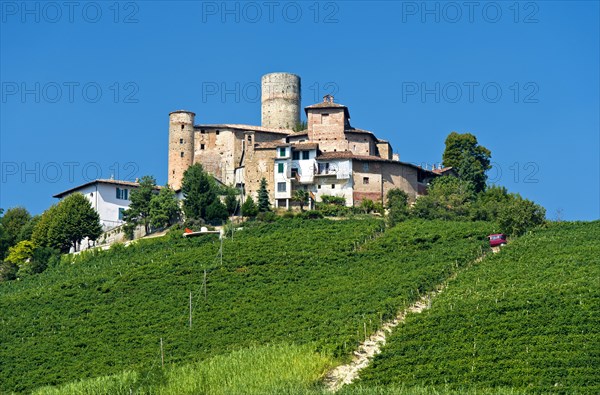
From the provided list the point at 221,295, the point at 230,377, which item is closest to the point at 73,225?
the point at 221,295

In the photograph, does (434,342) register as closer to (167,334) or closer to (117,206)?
(167,334)

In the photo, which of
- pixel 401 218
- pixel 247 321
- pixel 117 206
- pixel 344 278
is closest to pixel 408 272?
pixel 344 278

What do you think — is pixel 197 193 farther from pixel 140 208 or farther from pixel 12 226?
pixel 12 226

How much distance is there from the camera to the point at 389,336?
2044 inches

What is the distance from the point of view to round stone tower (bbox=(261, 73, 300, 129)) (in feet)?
319

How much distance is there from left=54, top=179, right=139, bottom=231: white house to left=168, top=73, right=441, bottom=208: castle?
365 cm

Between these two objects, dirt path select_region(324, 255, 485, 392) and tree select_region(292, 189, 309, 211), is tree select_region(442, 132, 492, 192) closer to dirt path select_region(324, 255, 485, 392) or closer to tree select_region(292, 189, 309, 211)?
tree select_region(292, 189, 309, 211)

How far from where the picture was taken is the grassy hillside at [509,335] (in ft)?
151

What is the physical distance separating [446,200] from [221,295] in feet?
72.3

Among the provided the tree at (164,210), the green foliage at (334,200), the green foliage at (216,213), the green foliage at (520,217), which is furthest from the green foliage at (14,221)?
the green foliage at (520,217)

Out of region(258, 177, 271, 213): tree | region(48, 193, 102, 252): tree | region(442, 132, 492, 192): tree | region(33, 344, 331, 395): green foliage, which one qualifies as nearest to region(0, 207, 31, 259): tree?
region(48, 193, 102, 252): tree

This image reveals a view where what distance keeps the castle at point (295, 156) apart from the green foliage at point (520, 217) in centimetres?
1450

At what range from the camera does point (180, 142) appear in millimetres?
91125

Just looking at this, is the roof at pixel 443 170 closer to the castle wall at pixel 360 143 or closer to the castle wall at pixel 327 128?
the castle wall at pixel 360 143
